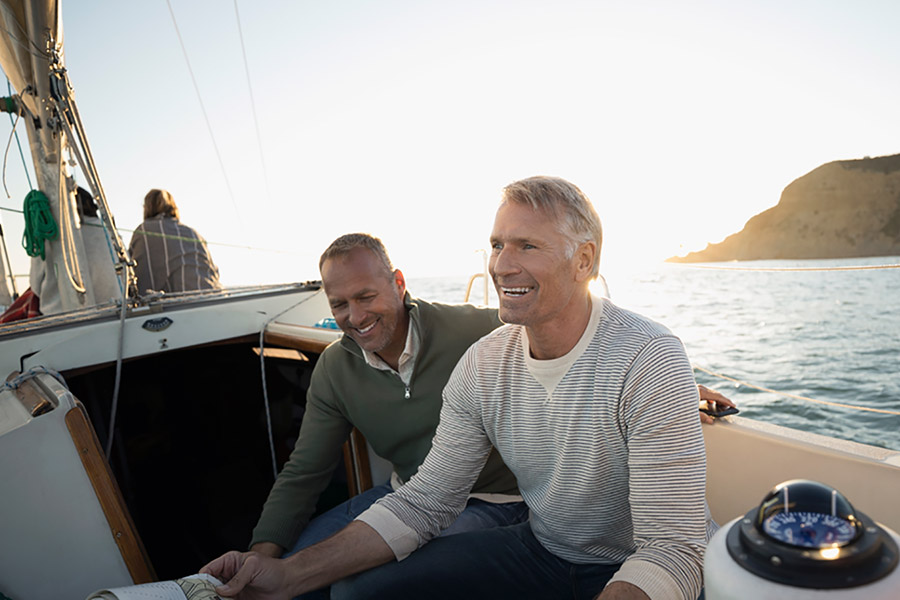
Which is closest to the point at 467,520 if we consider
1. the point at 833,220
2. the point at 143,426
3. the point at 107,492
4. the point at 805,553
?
the point at 107,492

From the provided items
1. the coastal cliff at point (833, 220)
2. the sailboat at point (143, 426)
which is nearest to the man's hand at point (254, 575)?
the sailboat at point (143, 426)

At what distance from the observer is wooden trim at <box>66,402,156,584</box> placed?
142 cm

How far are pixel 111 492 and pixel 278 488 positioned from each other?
42 cm

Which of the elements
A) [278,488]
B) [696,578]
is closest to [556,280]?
[696,578]

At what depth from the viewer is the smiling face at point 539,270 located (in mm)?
1088

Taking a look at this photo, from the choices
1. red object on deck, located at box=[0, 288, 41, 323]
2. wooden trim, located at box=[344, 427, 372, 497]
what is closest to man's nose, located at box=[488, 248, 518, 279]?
wooden trim, located at box=[344, 427, 372, 497]

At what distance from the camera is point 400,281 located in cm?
178

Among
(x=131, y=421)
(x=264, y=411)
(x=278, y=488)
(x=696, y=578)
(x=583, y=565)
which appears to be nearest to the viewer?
(x=696, y=578)

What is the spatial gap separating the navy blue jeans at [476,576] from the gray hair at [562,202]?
0.65 metres

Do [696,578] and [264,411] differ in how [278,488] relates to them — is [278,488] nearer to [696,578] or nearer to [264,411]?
[696,578]

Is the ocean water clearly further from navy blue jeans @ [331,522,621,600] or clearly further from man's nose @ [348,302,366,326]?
man's nose @ [348,302,366,326]

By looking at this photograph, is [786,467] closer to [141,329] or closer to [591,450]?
[591,450]

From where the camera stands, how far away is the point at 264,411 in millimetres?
2730

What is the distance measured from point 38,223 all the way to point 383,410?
2355 millimetres
